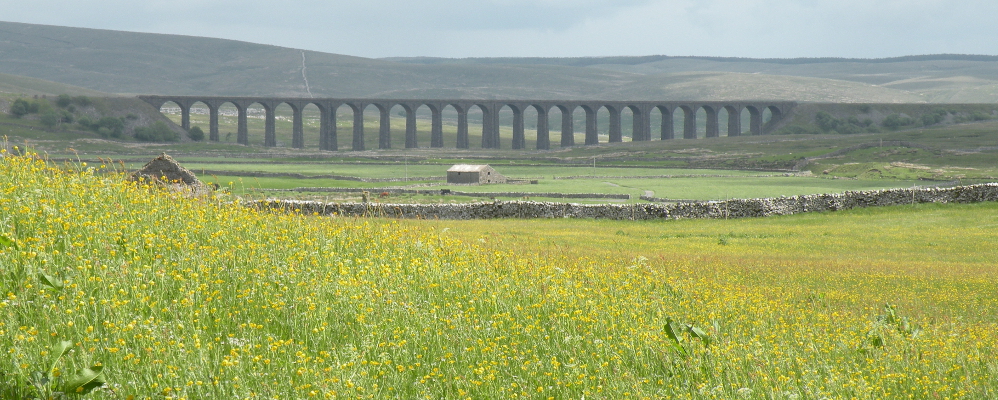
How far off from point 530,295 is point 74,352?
512 centimetres

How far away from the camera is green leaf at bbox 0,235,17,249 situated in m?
8.63

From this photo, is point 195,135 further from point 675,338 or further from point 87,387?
point 87,387

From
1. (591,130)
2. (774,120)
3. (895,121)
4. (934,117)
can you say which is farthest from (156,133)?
(934,117)

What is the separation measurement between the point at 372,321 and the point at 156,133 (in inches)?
5879

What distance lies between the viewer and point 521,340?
8.80 meters

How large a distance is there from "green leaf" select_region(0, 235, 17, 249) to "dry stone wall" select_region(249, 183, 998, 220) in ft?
85.6

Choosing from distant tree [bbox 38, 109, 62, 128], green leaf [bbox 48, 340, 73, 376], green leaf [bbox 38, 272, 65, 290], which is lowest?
green leaf [bbox 48, 340, 73, 376]

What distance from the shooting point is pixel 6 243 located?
8.69 meters

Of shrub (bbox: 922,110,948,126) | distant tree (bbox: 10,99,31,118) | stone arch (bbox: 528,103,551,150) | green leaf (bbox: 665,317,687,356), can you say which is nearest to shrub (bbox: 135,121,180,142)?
distant tree (bbox: 10,99,31,118)

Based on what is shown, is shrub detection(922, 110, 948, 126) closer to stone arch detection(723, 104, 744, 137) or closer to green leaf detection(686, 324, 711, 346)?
stone arch detection(723, 104, 744, 137)

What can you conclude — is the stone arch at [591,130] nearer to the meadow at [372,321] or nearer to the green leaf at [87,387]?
the meadow at [372,321]

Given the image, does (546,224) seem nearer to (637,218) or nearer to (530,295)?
(637,218)

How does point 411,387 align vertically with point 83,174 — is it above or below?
below

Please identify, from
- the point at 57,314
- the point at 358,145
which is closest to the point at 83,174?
the point at 57,314
